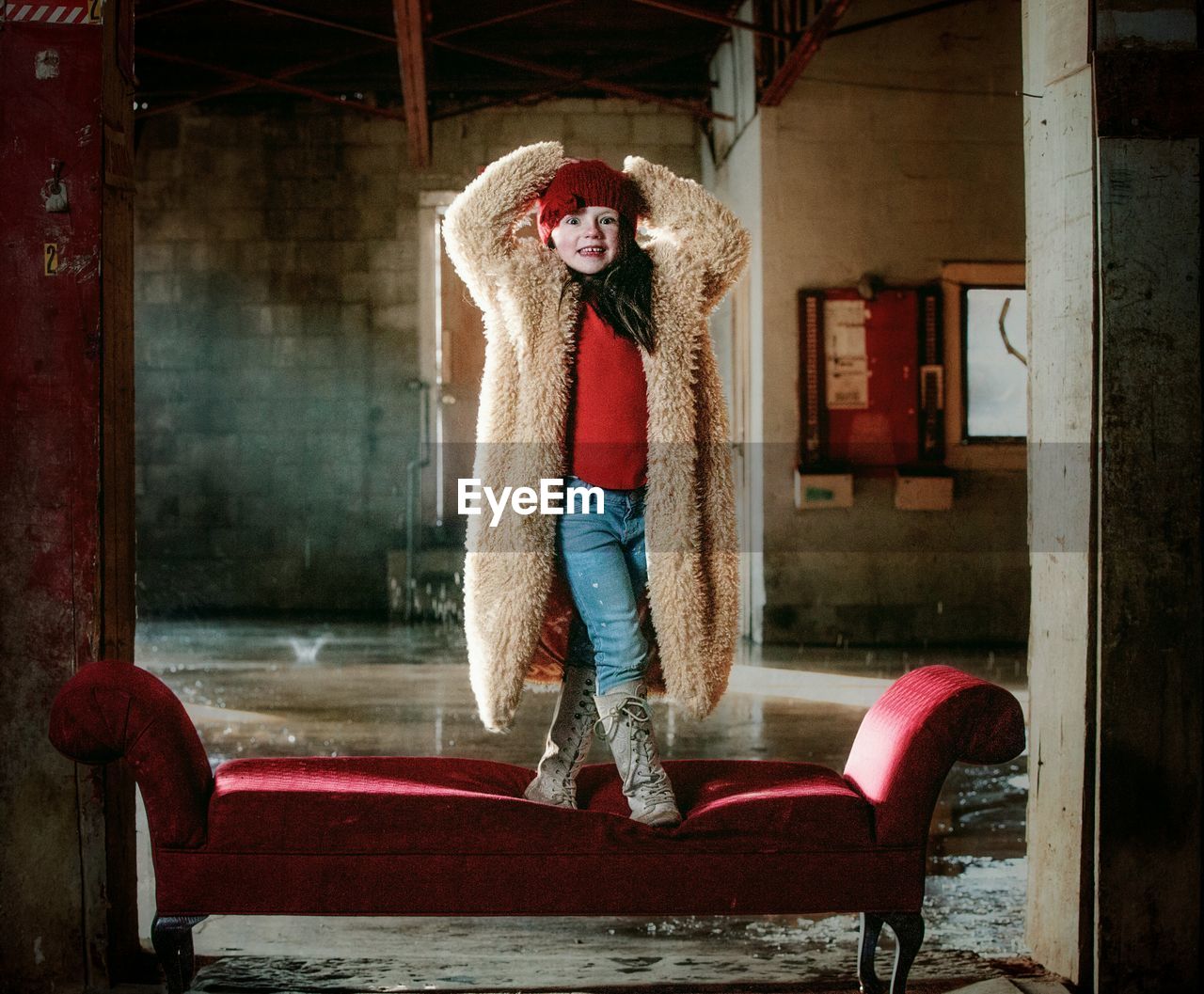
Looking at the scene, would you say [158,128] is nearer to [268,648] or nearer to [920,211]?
[268,648]

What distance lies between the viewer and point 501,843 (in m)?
1.93

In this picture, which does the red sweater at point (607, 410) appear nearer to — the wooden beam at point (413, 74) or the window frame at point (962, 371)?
the wooden beam at point (413, 74)

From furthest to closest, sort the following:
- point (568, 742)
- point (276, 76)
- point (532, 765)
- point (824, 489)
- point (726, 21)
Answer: point (276, 76) < point (824, 489) < point (726, 21) < point (532, 765) < point (568, 742)

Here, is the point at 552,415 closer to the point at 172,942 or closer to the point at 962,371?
the point at 172,942

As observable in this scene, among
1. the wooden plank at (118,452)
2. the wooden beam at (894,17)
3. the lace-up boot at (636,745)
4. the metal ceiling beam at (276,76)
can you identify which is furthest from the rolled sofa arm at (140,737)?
the metal ceiling beam at (276,76)

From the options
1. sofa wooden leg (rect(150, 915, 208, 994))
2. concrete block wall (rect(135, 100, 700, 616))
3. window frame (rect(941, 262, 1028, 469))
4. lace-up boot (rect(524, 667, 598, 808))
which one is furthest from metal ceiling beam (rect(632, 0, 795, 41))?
sofa wooden leg (rect(150, 915, 208, 994))

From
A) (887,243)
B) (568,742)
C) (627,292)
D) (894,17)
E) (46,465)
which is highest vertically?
(894,17)

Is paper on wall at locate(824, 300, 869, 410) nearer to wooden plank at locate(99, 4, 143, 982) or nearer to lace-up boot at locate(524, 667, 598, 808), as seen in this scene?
lace-up boot at locate(524, 667, 598, 808)

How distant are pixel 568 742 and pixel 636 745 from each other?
7.8 inches

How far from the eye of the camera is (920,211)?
674 cm

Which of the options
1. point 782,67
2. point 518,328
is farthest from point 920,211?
point 518,328

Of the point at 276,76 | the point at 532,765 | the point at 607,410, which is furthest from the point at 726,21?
the point at 607,410

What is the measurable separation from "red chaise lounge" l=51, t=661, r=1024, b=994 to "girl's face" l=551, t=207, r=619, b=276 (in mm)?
1001

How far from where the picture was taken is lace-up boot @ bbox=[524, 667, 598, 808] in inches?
85.1
